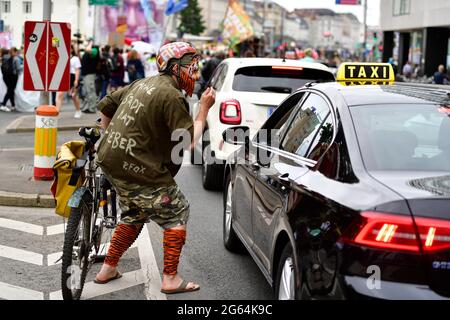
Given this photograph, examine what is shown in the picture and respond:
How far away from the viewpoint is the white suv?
9148mm

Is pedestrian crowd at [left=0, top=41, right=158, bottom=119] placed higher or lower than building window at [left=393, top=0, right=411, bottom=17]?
lower

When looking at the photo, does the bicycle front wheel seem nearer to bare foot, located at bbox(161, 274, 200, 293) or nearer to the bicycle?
the bicycle

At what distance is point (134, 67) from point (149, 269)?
18374 millimetres

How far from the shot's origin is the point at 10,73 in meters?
20.7

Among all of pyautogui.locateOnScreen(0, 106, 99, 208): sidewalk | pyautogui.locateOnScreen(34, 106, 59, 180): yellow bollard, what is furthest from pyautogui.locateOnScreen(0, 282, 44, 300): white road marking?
pyautogui.locateOnScreen(34, 106, 59, 180): yellow bollard

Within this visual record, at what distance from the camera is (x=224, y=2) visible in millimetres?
171750

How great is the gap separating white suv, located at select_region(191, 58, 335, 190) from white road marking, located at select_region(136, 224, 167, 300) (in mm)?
2436

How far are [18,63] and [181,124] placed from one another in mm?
17489

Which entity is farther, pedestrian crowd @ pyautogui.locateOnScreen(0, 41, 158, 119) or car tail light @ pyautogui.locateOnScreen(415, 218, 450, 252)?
pedestrian crowd @ pyautogui.locateOnScreen(0, 41, 158, 119)

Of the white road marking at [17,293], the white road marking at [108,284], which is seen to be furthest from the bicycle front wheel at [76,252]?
the white road marking at [17,293]

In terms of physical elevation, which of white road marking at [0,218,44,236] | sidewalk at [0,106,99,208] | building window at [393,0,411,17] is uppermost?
building window at [393,0,411,17]
